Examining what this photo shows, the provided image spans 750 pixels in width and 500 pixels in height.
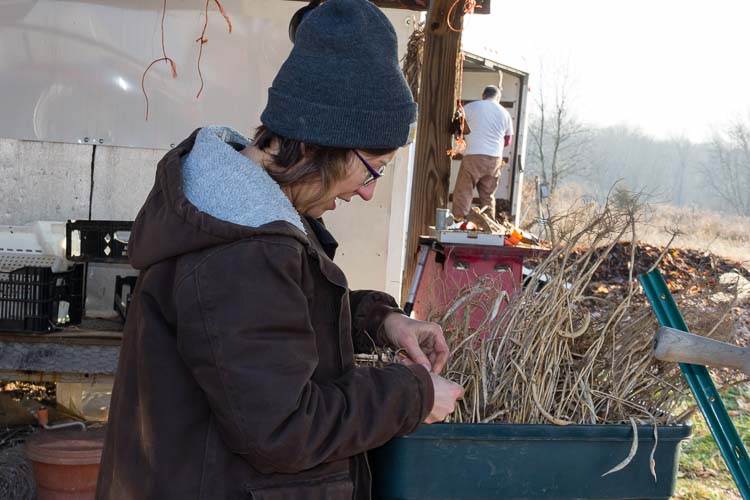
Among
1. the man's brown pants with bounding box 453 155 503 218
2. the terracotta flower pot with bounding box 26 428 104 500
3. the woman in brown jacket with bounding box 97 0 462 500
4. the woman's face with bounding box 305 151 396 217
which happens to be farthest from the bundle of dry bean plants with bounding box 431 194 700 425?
the man's brown pants with bounding box 453 155 503 218

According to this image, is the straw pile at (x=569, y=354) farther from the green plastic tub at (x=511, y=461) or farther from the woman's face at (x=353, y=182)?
the woman's face at (x=353, y=182)

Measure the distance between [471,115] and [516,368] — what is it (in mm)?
8103

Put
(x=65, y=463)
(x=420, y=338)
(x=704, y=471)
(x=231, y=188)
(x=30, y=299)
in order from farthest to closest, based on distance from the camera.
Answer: (x=704, y=471) → (x=30, y=299) → (x=65, y=463) → (x=420, y=338) → (x=231, y=188)

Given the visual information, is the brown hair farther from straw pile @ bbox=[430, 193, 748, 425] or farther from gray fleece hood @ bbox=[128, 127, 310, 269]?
straw pile @ bbox=[430, 193, 748, 425]

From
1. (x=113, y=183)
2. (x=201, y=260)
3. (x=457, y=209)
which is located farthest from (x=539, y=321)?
(x=457, y=209)

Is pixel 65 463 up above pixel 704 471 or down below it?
above

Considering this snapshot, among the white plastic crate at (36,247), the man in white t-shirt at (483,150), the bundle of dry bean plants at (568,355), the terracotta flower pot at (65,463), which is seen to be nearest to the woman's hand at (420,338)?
the bundle of dry bean plants at (568,355)

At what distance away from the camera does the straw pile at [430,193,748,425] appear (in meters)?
1.83

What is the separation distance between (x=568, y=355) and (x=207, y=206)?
96cm

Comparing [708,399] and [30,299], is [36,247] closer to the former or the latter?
[30,299]

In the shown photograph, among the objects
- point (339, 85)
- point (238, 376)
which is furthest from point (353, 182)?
point (238, 376)

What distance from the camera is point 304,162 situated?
1.53m

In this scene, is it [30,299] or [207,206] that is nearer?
[207,206]

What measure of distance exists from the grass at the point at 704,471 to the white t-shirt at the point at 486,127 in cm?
468
